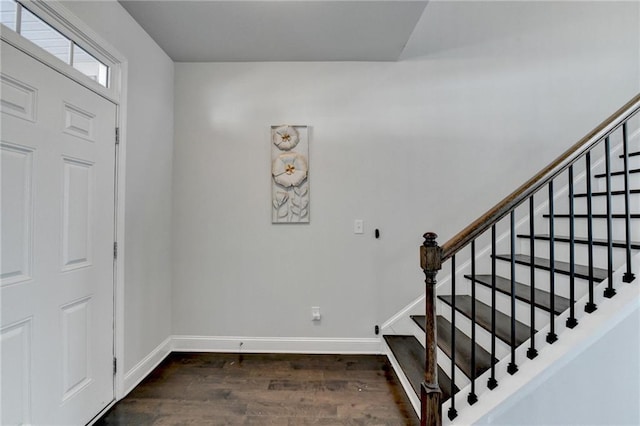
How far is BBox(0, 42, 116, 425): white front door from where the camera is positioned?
1238mm

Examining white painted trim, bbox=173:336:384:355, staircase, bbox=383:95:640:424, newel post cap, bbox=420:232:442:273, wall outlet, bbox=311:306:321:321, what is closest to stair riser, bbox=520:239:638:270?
staircase, bbox=383:95:640:424

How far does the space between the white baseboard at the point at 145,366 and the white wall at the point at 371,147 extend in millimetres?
187

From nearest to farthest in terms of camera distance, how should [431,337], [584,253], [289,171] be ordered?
[431,337]
[584,253]
[289,171]

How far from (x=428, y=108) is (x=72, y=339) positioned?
297 cm

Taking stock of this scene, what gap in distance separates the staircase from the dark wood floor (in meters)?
0.22

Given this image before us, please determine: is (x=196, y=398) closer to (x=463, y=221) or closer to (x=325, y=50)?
(x=463, y=221)

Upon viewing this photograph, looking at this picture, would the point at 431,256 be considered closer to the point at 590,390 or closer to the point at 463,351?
the point at 463,351

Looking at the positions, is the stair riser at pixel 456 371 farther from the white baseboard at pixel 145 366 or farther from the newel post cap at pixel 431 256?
the white baseboard at pixel 145 366

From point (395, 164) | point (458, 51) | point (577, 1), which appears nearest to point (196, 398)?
point (395, 164)

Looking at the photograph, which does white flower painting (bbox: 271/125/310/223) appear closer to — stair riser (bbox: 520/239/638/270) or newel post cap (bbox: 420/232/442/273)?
newel post cap (bbox: 420/232/442/273)

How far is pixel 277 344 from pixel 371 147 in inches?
75.6

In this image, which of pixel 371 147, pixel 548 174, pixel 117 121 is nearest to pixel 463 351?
pixel 548 174

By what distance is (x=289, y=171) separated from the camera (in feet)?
8.21

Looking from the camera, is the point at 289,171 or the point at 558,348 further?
the point at 289,171
